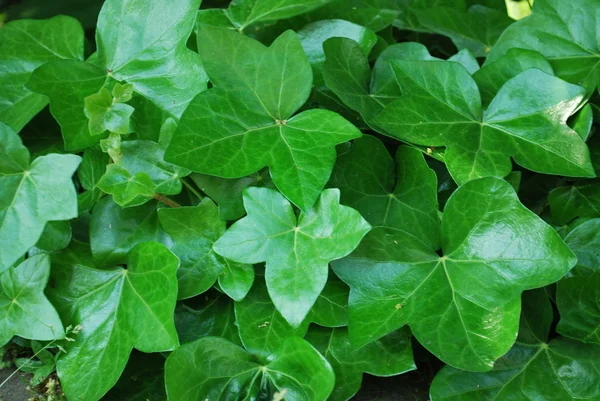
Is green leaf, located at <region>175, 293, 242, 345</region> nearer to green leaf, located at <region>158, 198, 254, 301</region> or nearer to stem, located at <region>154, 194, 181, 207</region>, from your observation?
green leaf, located at <region>158, 198, 254, 301</region>

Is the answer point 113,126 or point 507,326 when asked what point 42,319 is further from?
point 507,326

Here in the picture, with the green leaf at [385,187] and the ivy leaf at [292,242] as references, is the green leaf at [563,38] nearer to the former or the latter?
the green leaf at [385,187]

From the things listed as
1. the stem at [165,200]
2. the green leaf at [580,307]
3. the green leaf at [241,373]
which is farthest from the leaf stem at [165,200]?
the green leaf at [580,307]

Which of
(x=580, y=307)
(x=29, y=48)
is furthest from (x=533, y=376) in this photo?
(x=29, y=48)

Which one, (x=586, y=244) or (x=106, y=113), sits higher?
(x=106, y=113)

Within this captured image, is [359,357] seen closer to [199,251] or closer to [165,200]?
[199,251]

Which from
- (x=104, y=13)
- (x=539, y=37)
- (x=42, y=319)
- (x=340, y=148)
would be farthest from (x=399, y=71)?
(x=42, y=319)
